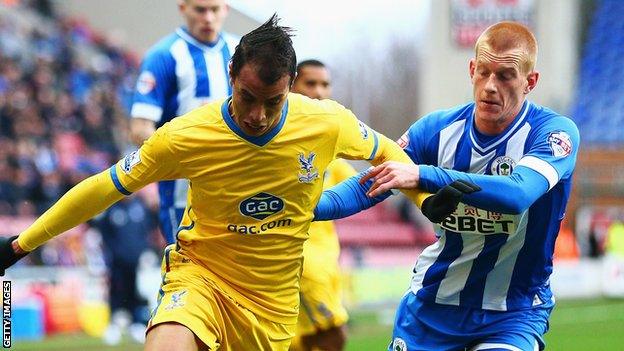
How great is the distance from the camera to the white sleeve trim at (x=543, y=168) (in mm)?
5090

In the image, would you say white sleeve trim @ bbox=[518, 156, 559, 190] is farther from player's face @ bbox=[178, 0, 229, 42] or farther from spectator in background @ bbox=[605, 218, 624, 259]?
spectator in background @ bbox=[605, 218, 624, 259]

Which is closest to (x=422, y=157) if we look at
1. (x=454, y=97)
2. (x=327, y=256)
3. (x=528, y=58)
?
(x=528, y=58)

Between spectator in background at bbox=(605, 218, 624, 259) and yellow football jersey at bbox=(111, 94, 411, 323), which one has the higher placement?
yellow football jersey at bbox=(111, 94, 411, 323)

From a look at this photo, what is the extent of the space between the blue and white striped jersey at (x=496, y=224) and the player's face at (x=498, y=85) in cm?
9

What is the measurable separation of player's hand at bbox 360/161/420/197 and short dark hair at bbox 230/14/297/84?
2.07 feet

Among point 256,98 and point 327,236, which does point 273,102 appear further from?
point 327,236

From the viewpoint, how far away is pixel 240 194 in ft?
17.7

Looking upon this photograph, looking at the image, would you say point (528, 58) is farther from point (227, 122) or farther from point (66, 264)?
point (66, 264)

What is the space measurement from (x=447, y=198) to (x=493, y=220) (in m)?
0.65

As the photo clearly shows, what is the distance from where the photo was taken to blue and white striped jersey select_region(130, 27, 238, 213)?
7.44 m

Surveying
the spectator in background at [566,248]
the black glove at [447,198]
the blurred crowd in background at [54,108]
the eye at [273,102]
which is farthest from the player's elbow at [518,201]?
the spectator in background at [566,248]

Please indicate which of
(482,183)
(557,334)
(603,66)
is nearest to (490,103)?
(482,183)

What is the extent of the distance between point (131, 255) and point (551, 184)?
1073 centimetres

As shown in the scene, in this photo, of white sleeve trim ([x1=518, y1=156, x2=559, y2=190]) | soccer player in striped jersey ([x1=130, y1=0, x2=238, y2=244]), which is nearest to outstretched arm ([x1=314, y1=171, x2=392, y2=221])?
white sleeve trim ([x1=518, y1=156, x2=559, y2=190])
